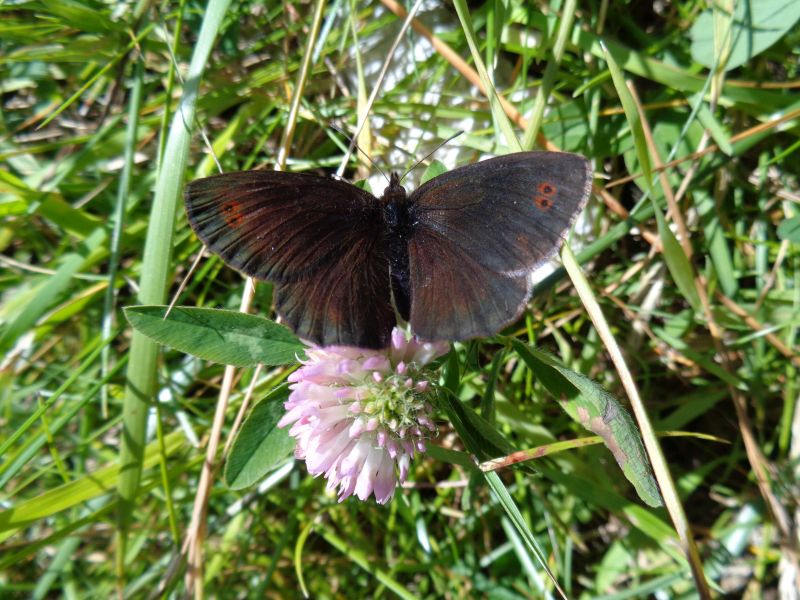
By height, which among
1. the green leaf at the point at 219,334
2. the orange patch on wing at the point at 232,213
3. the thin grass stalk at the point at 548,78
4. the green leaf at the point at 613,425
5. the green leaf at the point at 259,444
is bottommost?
the green leaf at the point at 613,425

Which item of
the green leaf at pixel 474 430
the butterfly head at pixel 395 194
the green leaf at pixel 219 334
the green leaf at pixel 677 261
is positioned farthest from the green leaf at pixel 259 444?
the green leaf at pixel 677 261

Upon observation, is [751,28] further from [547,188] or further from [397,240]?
[397,240]

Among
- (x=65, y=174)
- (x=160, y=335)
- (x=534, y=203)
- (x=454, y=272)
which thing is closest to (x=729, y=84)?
(x=534, y=203)

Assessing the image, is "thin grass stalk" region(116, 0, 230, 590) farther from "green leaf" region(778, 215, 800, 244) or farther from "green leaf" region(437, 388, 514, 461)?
"green leaf" region(778, 215, 800, 244)

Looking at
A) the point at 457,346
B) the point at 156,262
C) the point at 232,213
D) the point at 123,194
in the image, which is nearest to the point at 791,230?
the point at 457,346

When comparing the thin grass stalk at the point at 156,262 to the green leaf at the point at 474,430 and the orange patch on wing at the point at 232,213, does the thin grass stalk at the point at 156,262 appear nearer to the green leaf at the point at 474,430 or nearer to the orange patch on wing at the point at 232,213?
the orange patch on wing at the point at 232,213

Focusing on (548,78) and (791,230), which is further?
(791,230)
